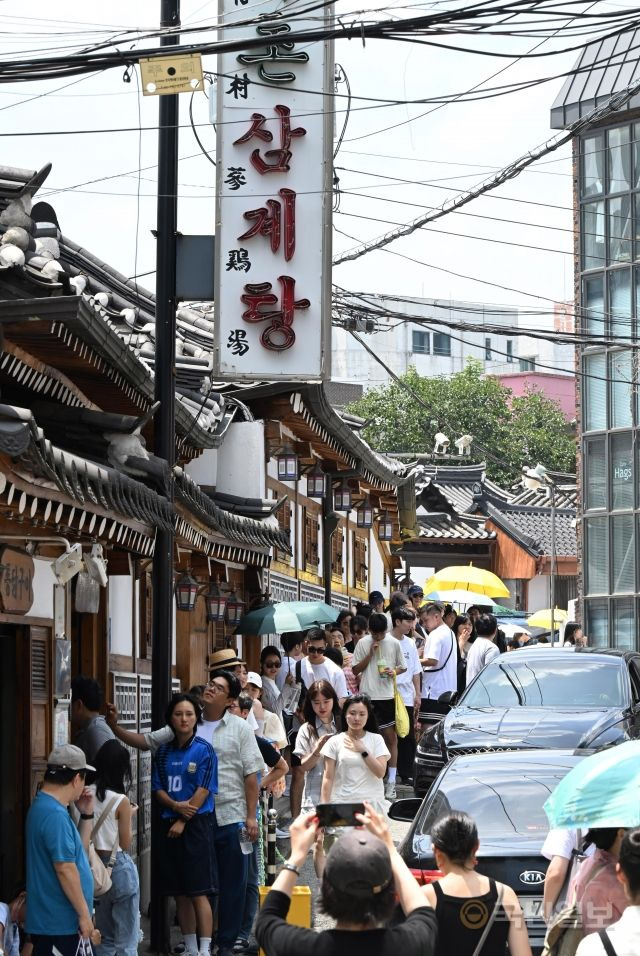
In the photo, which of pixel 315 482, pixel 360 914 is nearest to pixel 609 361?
pixel 315 482

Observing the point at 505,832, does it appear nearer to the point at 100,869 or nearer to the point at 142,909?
the point at 100,869

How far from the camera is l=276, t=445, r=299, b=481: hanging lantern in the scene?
22.2 metres

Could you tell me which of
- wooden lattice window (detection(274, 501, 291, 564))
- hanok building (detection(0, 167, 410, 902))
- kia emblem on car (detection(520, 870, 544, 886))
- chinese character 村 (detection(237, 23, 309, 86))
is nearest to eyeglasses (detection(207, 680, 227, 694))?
hanok building (detection(0, 167, 410, 902))

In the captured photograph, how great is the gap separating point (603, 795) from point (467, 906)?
103 centimetres

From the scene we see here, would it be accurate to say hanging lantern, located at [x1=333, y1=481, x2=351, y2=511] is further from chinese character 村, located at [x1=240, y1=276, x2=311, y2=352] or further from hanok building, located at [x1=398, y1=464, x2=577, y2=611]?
hanok building, located at [x1=398, y1=464, x2=577, y2=611]

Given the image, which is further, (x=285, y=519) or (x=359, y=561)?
(x=359, y=561)

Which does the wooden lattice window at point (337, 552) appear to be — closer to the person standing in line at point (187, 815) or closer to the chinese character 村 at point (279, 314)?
the chinese character 村 at point (279, 314)

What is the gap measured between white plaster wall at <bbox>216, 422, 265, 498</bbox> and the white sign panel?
520 centimetres

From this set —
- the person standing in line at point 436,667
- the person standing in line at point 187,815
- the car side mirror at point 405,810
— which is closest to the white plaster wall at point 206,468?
the person standing in line at point 436,667

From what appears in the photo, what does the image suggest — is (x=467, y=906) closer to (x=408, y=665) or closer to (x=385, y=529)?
(x=408, y=665)

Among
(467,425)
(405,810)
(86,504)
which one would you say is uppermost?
(467,425)

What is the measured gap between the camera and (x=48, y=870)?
897 centimetres

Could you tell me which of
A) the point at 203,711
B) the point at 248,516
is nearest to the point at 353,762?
the point at 203,711

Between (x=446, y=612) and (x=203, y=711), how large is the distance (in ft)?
35.5
